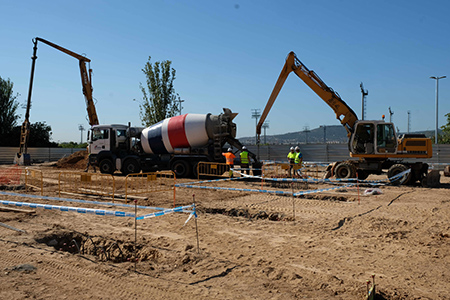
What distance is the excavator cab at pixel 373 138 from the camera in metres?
17.2

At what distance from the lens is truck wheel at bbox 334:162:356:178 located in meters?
17.5

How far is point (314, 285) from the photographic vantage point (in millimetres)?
5352

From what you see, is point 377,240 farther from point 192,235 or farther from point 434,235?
point 192,235

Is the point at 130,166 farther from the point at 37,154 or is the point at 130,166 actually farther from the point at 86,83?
the point at 37,154

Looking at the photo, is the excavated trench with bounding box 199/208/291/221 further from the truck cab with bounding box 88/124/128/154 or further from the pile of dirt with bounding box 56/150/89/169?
the pile of dirt with bounding box 56/150/89/169

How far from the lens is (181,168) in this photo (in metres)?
20.3

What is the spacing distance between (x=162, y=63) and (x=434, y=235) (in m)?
32.8

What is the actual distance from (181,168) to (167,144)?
1.53 meters

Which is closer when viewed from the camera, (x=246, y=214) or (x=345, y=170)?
(x=246, y=214)

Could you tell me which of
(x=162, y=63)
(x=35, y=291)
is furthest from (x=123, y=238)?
(x=162, y=63)

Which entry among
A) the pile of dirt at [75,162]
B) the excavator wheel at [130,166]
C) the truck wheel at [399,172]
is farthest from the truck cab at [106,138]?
the truck wheel at [399,172]

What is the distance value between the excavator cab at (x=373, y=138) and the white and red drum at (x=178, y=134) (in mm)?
7483

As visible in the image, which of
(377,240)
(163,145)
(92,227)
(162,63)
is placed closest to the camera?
(377,240)

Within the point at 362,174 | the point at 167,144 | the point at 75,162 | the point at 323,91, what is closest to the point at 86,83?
the point at 75,162
